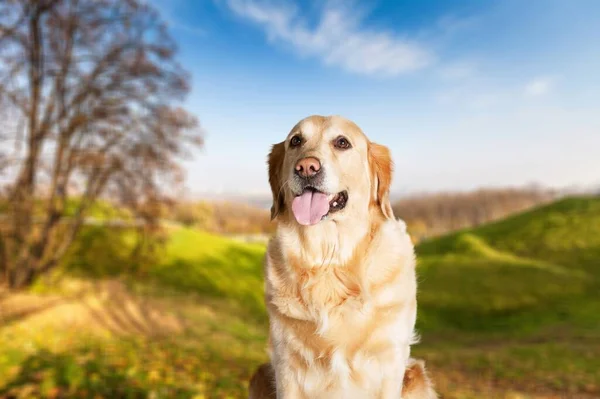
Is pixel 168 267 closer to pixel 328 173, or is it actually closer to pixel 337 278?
pixel 337 278

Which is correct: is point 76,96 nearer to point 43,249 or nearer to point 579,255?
point 43,249

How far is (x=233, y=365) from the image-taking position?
8570mm

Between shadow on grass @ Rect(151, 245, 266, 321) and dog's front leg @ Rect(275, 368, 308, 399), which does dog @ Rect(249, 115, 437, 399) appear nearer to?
dog's front leg @ Rect(275, 368, 308, 399)

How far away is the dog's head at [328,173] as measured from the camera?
3.03 m

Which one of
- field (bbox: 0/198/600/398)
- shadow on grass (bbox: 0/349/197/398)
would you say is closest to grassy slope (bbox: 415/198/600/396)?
field (bbox: 0/198/600/398)

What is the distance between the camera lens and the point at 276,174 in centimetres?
362

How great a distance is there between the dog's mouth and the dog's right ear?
1.31 ft

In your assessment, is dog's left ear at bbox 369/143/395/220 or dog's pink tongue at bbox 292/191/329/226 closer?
dog's pink tongue at bbox 292/191/329/226

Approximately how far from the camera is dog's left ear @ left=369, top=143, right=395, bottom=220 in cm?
337

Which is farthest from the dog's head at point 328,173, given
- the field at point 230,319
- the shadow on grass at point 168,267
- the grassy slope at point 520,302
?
the shadow on grass at point 168,267

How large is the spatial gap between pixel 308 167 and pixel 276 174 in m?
0.69

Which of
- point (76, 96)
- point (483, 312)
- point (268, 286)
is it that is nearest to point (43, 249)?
point (76, 96)

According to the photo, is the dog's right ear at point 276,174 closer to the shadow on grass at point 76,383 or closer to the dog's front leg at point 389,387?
the dog's front leg at point 389,387

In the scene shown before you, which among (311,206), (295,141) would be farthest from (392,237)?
(295,141)
